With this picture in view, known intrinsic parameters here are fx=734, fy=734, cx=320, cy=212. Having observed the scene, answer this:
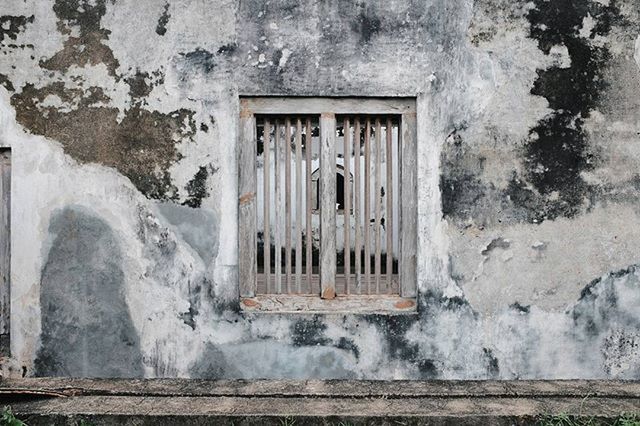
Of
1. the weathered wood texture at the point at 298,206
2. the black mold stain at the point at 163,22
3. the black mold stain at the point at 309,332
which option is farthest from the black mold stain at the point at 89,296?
the black mold stain at the point at 163,22

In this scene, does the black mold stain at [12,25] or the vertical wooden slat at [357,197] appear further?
the vertical wooden slat at [357,197]

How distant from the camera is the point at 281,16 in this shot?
522 cm

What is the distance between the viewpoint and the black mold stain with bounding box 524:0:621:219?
17.1ft

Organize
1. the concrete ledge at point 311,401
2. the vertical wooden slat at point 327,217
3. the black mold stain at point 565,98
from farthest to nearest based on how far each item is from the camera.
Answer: the vertical wooden slat at point 327,217, the black mold stain at point 565,98, the concrete ledge at point 311,401

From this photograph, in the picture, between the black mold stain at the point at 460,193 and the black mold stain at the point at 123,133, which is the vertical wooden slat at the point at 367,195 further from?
the black mold stain at the point at 123,133

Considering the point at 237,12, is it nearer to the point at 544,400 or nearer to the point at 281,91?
the point at 281,91

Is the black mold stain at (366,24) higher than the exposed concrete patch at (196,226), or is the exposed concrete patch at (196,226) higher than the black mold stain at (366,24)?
the black mold stain at (366,24)

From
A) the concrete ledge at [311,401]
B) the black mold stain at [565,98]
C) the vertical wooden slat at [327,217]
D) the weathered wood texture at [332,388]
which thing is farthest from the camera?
the vertical wooden slat at [327,217]

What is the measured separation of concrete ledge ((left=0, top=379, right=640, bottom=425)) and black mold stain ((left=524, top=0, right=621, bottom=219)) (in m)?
2.34

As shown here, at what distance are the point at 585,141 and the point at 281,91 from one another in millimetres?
2188

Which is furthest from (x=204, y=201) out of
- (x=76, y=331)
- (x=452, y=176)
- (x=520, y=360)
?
(x=520, y=360)

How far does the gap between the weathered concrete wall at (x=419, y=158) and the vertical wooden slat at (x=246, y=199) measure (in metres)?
0.08

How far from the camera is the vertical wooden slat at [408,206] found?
5293mm

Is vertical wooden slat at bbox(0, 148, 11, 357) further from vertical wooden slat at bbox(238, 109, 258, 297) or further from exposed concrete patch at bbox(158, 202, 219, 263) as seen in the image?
vertical wooden slat at bbox(238, 109, 258, 297)
